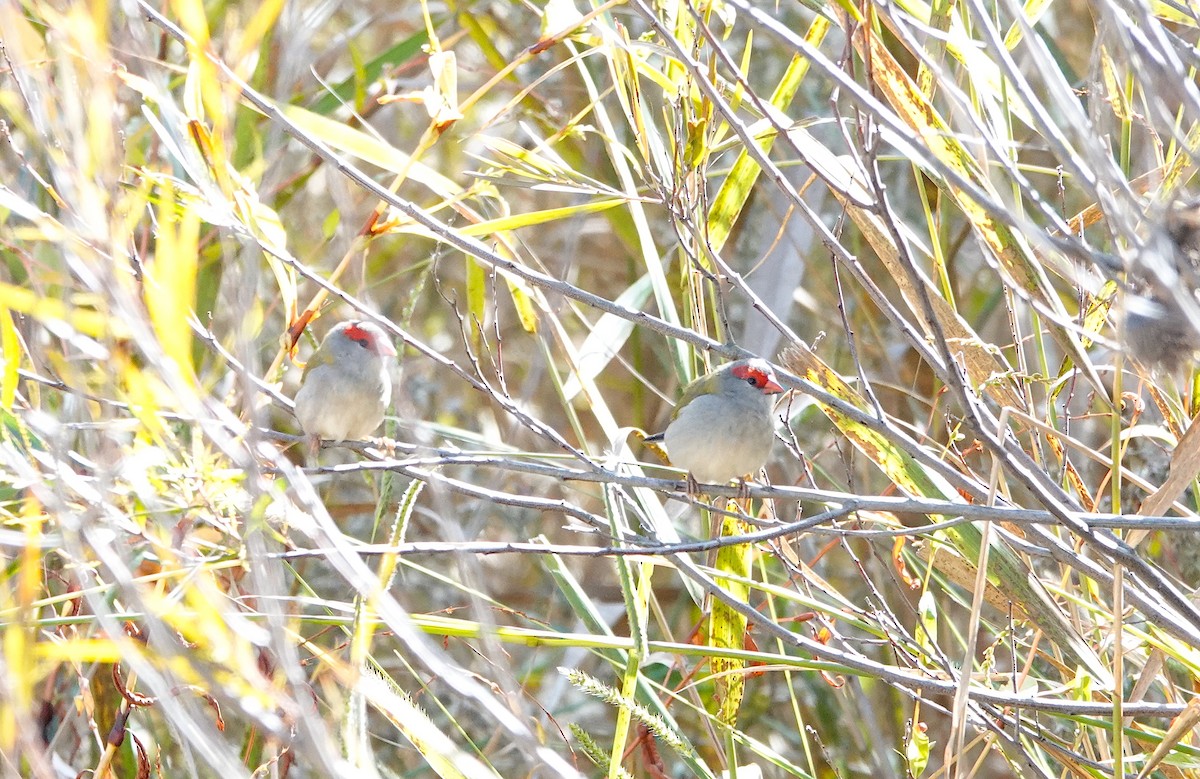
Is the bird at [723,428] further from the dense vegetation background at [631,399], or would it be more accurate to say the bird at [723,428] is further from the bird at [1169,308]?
the bird at [1169,308]

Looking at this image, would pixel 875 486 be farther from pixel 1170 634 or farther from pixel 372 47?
pixel 372 47

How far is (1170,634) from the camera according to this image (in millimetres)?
2289

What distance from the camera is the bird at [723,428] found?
3656 millimetres

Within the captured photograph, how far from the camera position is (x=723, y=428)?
3648 millimetres

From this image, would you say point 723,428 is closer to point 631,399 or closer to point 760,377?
point 760,377

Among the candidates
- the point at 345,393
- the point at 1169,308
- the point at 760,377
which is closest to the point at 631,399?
the point at 760,377

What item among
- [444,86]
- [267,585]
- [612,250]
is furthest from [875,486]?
[267,585]

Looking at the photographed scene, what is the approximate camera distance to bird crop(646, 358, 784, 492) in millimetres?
3656

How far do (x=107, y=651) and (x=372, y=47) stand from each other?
5.01 m

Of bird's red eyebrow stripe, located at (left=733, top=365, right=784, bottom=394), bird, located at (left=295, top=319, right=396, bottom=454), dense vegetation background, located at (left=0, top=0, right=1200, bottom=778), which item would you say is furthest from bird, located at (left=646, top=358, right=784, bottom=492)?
bird, located at (left=295, top=319, right=396, bottom=454)

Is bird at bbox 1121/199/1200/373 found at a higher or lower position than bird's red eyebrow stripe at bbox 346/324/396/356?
higher

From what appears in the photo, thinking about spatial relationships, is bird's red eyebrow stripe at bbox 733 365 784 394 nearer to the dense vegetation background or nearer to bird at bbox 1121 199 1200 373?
the dense vegetation background

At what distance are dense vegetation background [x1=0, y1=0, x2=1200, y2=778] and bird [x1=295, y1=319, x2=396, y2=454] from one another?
23 centimetres

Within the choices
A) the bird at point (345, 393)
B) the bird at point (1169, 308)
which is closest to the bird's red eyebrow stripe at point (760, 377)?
the bird at point (345, 393)
